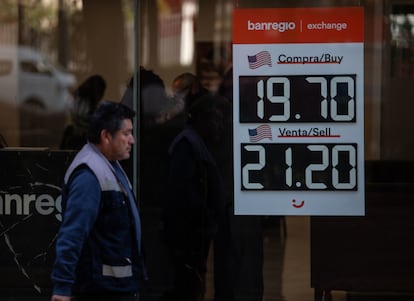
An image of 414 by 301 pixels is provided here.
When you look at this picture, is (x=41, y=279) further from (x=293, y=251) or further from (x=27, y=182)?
(x=293, y=251)

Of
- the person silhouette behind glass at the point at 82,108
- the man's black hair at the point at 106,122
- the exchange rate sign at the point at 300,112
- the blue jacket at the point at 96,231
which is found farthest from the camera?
the person silhouette behind glass at the point at 82,108

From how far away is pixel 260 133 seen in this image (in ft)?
25.1

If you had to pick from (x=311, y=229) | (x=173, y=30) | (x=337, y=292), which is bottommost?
(x=337, y=292)

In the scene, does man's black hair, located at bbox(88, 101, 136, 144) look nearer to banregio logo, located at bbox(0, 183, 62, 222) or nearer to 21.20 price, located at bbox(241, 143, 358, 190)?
21.20 price, located at bbox(241, 143, 358, 190)

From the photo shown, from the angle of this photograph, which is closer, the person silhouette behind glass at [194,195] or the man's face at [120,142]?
the man's face at [120,142]

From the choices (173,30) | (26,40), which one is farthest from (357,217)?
(26,40)

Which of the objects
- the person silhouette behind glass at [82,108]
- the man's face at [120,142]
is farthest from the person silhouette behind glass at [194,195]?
the man's face at [120,142]

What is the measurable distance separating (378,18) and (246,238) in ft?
6.79

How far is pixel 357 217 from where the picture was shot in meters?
7.68

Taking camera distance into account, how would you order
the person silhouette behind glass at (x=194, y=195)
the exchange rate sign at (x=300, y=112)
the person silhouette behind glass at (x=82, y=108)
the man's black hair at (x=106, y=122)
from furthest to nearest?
1. the person silhouette behind glass at (x=82, y=108)
2. the person silhouette behind glass at (x=194, y=195)
3. the exchange rate sign at (x=300, y=112)
4. the man's black hair at (x=106, y=122)

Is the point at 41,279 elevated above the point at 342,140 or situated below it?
below

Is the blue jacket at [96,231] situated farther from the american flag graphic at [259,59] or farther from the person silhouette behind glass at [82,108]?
the person silhouette behind glass at [82,108]

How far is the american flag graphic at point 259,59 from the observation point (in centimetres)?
766

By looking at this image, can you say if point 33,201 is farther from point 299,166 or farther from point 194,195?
point 299,166
